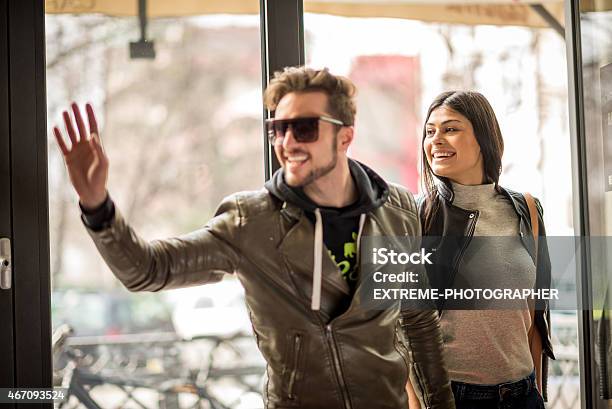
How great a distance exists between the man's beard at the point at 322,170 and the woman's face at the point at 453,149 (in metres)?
0.44

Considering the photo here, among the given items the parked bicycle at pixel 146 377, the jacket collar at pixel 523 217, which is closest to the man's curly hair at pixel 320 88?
the jacket collar at pixel 523 217

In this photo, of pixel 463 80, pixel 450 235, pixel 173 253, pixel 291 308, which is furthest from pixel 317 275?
pixel 463 80

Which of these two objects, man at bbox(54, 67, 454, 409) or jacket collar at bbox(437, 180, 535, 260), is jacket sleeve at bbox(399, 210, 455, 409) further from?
jacket collar at bbox(437, 180, 535, 260)

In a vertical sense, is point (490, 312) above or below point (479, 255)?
below

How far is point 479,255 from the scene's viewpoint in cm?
292

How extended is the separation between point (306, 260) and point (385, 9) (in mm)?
1055

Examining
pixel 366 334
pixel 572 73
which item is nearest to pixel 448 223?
pixel 366 334

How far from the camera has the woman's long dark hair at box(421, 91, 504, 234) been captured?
2904 mm

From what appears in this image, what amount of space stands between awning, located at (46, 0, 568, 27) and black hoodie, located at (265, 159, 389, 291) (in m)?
0.71

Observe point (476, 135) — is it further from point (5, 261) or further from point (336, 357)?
point (5, 261)

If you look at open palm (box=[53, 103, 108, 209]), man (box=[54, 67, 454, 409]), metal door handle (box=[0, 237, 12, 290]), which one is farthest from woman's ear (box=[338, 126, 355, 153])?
metal door handle (box=[0, 237, 12, 290])

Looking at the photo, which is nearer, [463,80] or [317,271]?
[317,271]

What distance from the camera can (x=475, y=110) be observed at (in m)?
2.96

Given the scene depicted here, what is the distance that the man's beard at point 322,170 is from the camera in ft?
8.62
